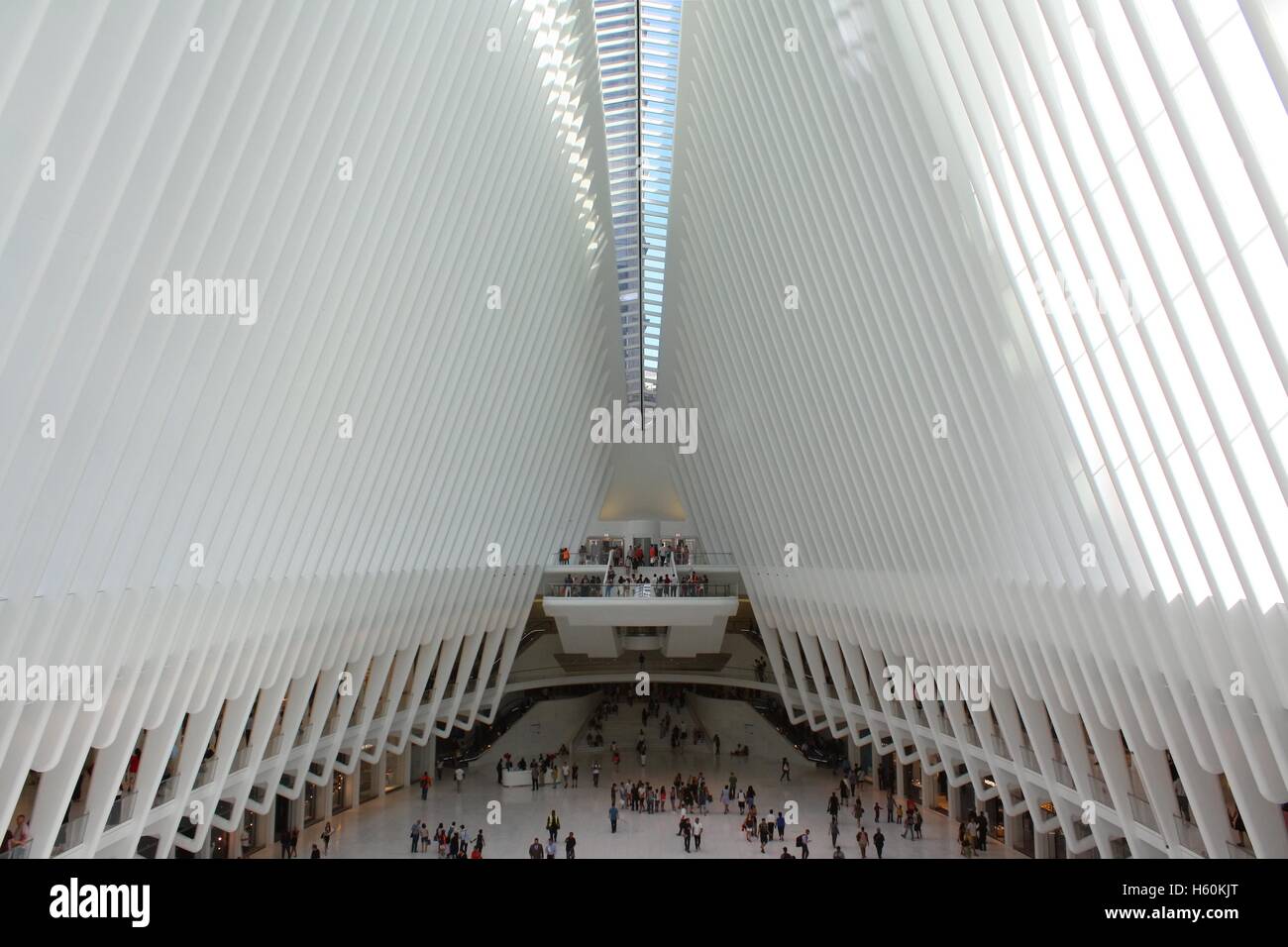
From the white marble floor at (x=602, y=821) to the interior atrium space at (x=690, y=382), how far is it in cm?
25

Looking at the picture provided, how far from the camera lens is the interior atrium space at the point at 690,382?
7652 millimetres

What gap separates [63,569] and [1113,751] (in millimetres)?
15828

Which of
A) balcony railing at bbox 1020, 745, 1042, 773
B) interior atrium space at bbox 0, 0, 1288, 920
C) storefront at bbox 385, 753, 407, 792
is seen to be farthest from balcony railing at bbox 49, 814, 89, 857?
balcony railing at bbox 1020, 745, 1042, 773

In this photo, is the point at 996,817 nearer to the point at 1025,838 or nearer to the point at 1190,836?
the point at 1025,838

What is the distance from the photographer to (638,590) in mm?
30281

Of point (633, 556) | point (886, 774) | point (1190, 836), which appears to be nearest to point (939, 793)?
point (886, 774)

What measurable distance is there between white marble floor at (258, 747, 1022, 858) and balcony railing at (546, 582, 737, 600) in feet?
19.6

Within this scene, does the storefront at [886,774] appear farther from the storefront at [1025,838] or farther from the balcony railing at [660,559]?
the balcony railing at [660,559]

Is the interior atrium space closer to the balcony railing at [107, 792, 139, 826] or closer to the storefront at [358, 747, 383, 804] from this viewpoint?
the balcony railing at [107, 792, 139, 826]

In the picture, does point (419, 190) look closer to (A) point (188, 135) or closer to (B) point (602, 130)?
(A) point (188, 135)

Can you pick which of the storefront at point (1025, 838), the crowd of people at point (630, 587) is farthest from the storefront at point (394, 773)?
the storefront at point (1025, 838)

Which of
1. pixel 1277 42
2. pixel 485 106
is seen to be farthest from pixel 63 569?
pixel 1277 42

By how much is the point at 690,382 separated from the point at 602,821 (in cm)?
1370

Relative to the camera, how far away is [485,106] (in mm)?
15758
